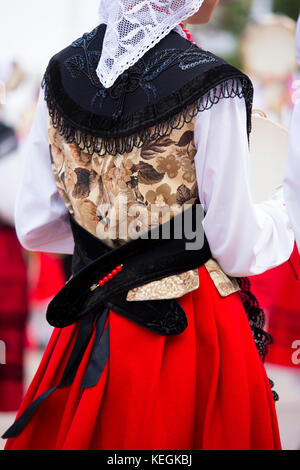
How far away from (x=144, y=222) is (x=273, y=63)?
3.75 m

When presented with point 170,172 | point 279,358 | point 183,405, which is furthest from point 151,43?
point 279,358

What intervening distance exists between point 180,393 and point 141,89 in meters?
0.77

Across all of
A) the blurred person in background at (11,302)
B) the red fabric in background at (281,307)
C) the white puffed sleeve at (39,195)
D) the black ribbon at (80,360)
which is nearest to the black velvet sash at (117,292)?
the black ribbon at (80,360)

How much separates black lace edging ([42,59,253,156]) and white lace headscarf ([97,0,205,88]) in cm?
11

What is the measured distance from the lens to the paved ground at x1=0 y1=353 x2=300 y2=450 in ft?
9.81

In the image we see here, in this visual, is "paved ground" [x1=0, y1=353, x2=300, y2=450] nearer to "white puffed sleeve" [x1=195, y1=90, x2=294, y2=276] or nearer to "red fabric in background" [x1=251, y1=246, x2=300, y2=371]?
"red fabric in background" [x1=251, y1=246, x2=300, y2=371]

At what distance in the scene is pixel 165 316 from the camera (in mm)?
1585

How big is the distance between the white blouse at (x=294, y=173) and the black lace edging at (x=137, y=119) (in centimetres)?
20

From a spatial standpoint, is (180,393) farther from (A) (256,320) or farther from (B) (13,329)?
(B) (13,329)

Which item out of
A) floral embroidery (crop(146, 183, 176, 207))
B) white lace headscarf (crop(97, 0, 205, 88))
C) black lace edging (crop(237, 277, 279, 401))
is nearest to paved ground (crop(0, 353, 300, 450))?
black lace edging (crop(237, 277, 279, 401))

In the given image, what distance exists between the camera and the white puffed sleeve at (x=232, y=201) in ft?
4.94

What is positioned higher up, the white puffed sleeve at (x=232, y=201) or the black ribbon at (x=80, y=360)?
the white puffed sleeve at (x=232, y=201)

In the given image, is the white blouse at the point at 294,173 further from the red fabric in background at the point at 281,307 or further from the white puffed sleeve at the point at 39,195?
the red fabric in background at the point at 281,307
